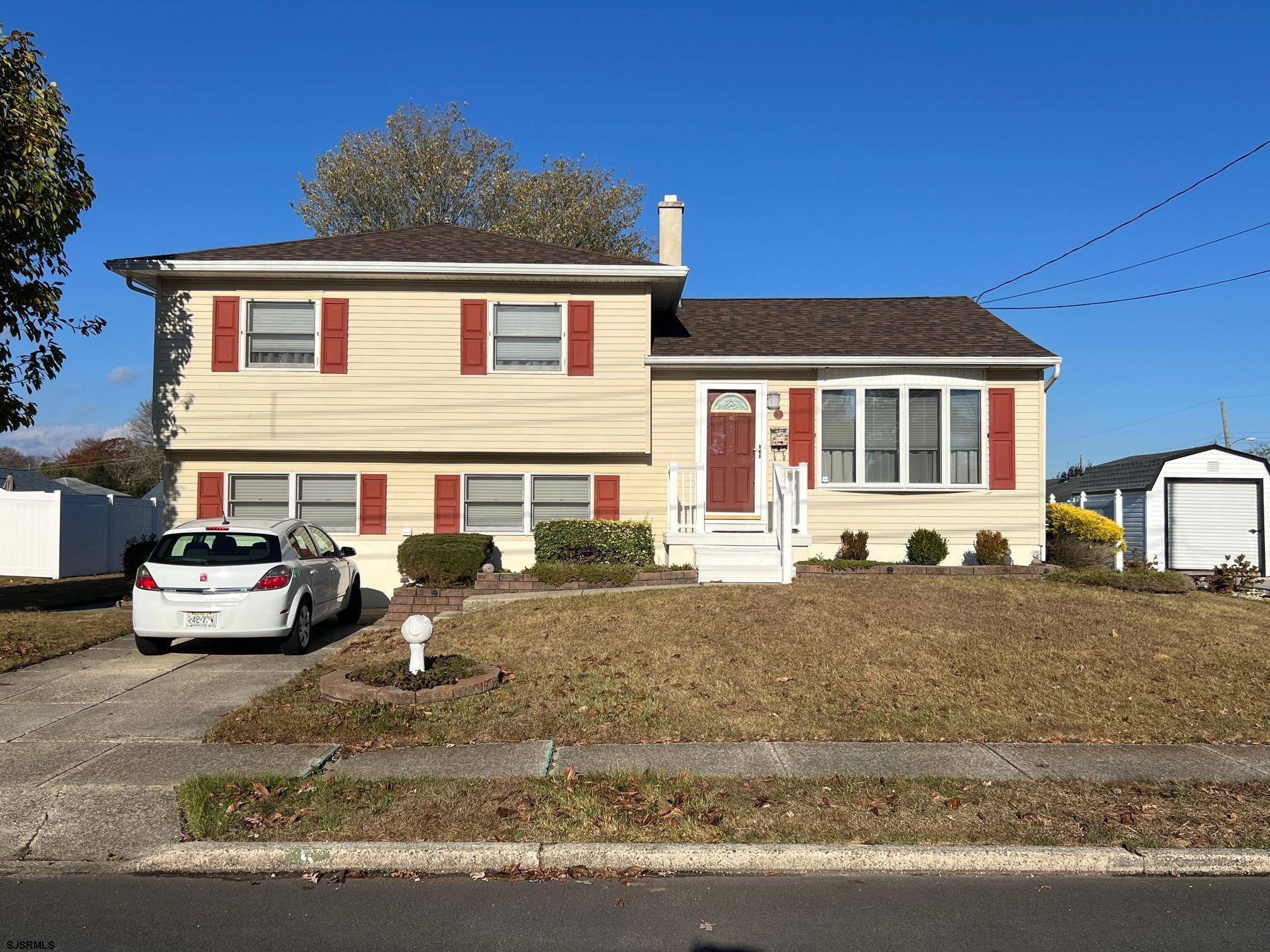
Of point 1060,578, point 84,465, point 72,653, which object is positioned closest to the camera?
point 72,653

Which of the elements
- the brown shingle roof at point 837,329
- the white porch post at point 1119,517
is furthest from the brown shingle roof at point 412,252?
the white porch post at point 1119,517

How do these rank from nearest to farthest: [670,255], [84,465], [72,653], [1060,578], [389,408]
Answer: [72,653]
[1060,578]
[389,408]
[670,255]
[84,465]

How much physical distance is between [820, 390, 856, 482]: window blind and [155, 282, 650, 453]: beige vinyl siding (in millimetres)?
3082

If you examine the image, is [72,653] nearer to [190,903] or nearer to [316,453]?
[316,453]

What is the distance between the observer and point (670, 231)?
18.4 meters

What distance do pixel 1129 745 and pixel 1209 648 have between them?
3.49 m

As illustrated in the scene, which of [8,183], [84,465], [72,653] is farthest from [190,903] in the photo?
[84,465]

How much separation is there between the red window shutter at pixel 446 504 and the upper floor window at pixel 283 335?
2.94m

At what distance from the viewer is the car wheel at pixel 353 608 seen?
44.9ft

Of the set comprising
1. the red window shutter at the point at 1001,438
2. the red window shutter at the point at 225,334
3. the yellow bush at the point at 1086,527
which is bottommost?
the yellow bush at the point at 1086,527

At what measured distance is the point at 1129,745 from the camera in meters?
7.48

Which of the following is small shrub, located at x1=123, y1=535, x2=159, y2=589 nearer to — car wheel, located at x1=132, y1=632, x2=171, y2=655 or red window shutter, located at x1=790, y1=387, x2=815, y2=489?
car wheel, located at x1=132, y1=632, x2=171, y2=655

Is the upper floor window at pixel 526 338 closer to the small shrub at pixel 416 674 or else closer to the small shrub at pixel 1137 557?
the small shrub at pixel 416 674

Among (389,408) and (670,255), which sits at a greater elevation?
(670,255)
